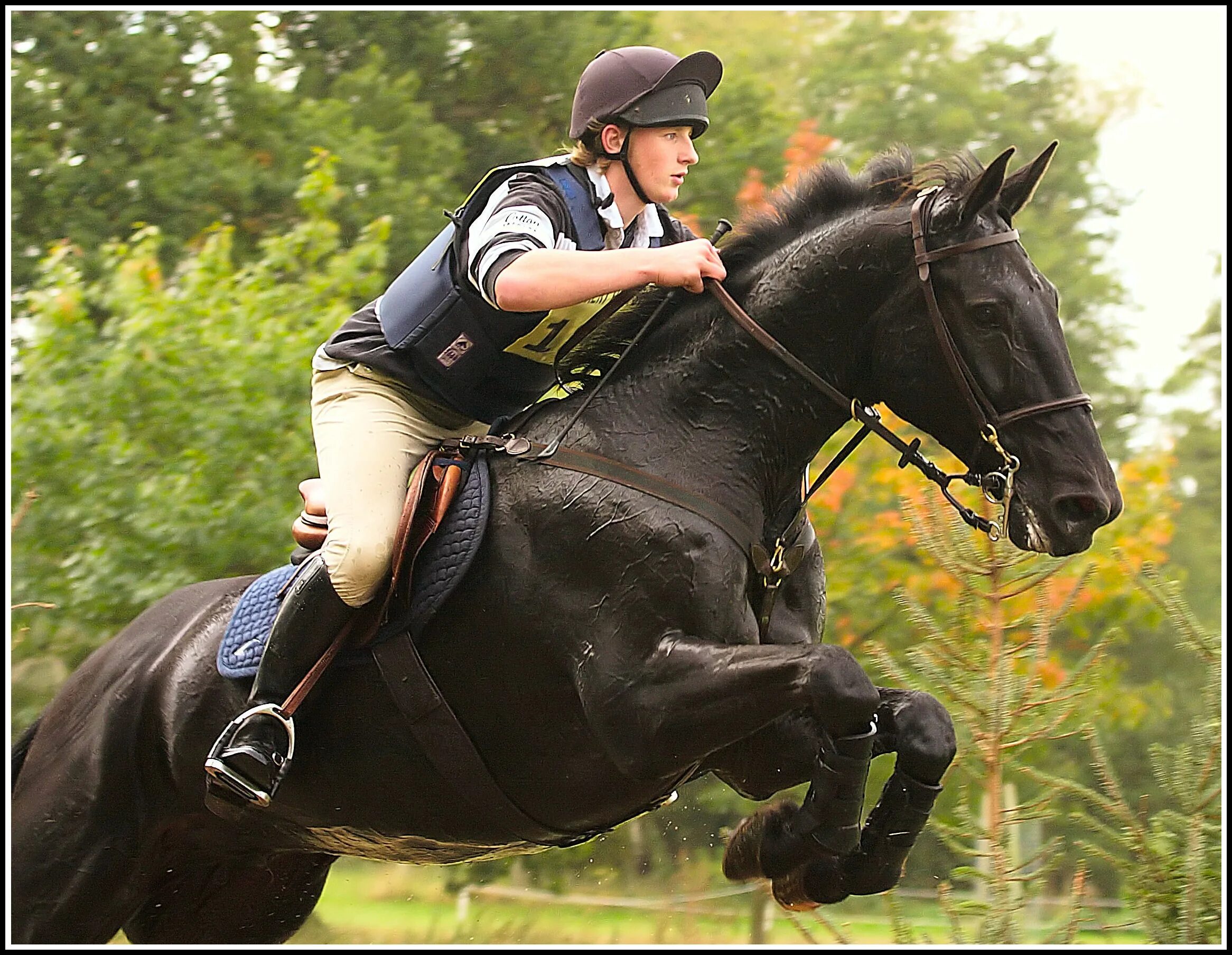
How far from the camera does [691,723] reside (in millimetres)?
3812

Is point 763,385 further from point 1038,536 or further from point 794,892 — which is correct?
point 794,892

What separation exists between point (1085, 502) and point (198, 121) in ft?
45.4

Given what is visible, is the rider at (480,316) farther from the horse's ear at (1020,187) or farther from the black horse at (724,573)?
the horse's ear at (1020,187)

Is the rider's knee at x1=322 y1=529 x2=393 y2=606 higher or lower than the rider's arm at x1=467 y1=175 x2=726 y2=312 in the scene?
lower

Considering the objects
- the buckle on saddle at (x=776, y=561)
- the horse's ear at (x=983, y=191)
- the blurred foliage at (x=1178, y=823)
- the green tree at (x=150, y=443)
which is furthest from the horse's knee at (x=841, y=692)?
the green tree at (x=150, y=443)

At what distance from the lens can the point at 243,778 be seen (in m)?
4.46

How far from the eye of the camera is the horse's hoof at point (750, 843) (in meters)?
4.10

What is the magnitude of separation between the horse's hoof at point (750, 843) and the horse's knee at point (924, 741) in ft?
1.28

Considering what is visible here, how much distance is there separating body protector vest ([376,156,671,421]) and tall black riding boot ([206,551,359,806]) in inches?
27.1

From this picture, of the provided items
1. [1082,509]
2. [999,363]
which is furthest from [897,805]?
[999,363]

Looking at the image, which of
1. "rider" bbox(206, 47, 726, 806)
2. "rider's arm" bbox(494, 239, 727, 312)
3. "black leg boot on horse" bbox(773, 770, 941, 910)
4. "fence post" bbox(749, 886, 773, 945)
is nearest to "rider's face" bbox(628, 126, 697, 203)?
"rider" bbox(206, 47, 726, 806)

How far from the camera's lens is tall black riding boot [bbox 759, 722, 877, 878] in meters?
3.73

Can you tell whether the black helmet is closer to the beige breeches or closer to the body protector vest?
the body protector vest

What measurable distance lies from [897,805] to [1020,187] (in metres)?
1.70
